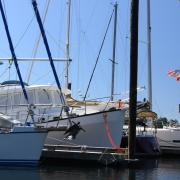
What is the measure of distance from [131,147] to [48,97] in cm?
722

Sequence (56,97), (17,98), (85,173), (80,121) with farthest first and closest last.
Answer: (56,97) < (17,98) < (80,121) < (85,173)

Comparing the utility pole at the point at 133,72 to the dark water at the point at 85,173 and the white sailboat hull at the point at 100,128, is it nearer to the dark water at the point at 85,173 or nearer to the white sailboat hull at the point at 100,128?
the dark water at the point at 85,173

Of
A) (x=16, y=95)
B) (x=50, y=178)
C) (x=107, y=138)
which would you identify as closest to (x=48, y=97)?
(x=16, y=95)

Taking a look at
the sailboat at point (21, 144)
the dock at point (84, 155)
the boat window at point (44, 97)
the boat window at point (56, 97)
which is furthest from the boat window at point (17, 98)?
the sailboat at point (21, 144)

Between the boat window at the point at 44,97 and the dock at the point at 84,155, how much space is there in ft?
11.8

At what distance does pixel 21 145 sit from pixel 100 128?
4.86 meters

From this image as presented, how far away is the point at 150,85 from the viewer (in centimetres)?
3394

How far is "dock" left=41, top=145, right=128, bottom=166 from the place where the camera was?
843 inches

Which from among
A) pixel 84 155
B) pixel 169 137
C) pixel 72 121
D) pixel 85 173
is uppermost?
pixel 72 121

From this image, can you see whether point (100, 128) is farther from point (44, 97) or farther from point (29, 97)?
point (29, 97)

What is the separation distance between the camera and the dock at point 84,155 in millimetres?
21406

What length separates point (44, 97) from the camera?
86.0 ft

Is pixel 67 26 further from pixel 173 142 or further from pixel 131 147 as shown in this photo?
pixel 131 147

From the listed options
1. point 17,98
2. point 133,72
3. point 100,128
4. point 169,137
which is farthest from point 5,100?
point 169,137
